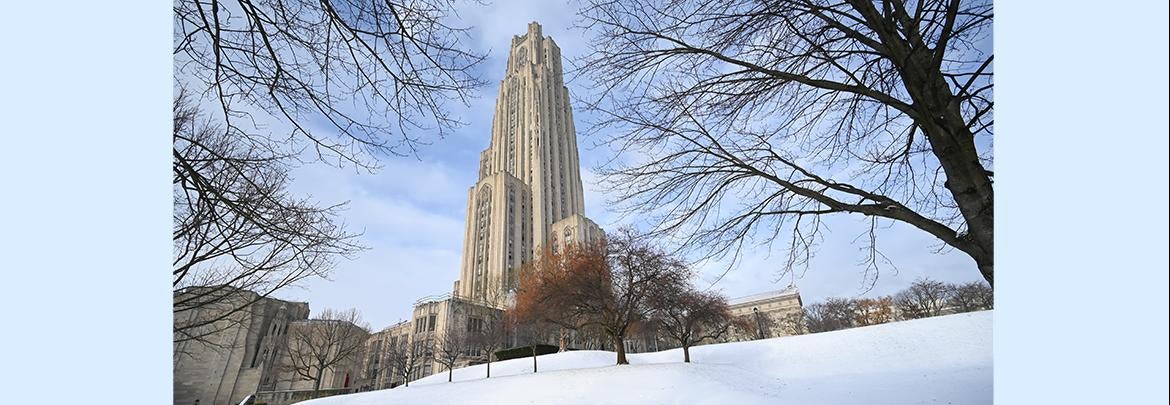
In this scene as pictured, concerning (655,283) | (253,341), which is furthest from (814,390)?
(253,341)

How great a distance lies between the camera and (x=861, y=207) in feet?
6.59

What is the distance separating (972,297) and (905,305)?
6.83 metres

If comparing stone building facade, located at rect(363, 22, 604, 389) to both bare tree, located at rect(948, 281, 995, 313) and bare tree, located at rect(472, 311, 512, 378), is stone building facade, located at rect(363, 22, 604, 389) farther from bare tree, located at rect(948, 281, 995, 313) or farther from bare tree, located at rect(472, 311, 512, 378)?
bare tree, located at rect(948, 281, 995, 313)

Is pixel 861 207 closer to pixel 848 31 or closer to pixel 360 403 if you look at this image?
pixel 848 31

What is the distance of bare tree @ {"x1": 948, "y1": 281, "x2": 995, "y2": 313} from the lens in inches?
72.2

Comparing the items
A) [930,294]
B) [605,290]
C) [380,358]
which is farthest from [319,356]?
[930,294]

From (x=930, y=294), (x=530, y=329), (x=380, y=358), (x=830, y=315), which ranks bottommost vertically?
(x=380, y=358)

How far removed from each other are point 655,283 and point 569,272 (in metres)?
4.70

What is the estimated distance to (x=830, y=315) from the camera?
19188mm

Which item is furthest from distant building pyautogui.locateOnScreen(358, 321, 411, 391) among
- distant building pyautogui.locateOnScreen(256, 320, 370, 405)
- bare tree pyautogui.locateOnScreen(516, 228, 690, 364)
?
→ bare tree pyautogui.locateOnScreen(516, 228, 690, 364)

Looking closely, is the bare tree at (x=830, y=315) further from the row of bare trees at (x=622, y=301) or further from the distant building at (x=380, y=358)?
the distant building at (x=380, y=358)

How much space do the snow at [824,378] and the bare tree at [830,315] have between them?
413 inches

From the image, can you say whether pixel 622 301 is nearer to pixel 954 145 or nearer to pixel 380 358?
pixel 954 145

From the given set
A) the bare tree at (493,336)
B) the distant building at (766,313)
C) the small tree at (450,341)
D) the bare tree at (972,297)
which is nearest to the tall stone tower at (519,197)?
the small tree at (450,341)
